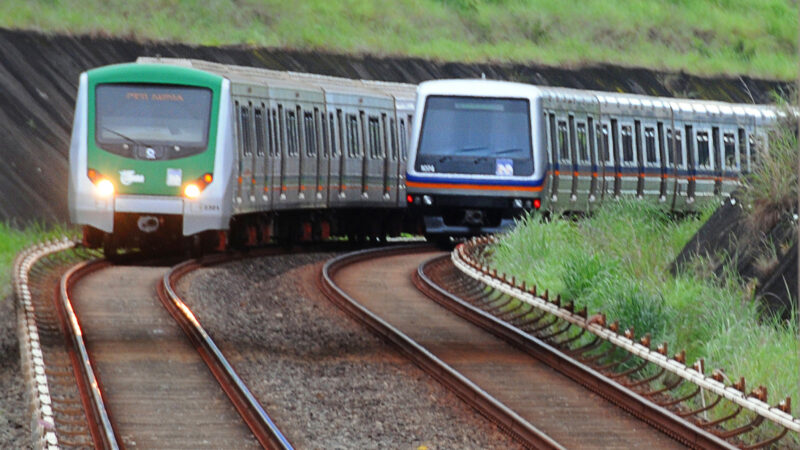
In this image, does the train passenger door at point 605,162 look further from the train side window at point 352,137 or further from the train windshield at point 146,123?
the train windshield at point 146,123

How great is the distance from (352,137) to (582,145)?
4.32 m

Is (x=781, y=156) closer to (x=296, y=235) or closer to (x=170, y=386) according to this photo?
(x=170, y=386)

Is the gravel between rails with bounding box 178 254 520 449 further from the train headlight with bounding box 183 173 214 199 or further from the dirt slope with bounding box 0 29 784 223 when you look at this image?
the dirt slope with bounding box 0 29 784 223

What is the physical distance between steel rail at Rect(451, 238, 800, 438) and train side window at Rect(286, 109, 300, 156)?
6860 mm

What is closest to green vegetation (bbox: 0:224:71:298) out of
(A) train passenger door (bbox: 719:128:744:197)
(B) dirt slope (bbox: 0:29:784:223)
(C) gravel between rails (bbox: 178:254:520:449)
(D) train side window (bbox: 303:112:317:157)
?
(C) gravel between rails (bbox: 178:254:520:449)

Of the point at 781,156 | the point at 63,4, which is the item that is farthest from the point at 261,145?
the point at 63,4

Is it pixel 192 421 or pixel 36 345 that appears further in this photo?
pixel 36 345

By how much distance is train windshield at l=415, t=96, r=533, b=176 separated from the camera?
26078 mm

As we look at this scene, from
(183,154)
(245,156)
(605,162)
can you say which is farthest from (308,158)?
(183,154)

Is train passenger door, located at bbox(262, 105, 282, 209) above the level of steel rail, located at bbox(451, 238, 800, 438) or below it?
above

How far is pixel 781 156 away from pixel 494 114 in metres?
10.2

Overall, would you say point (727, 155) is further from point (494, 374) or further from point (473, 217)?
point (494, 374)

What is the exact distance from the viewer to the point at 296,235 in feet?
94.1

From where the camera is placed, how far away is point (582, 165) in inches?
1141
